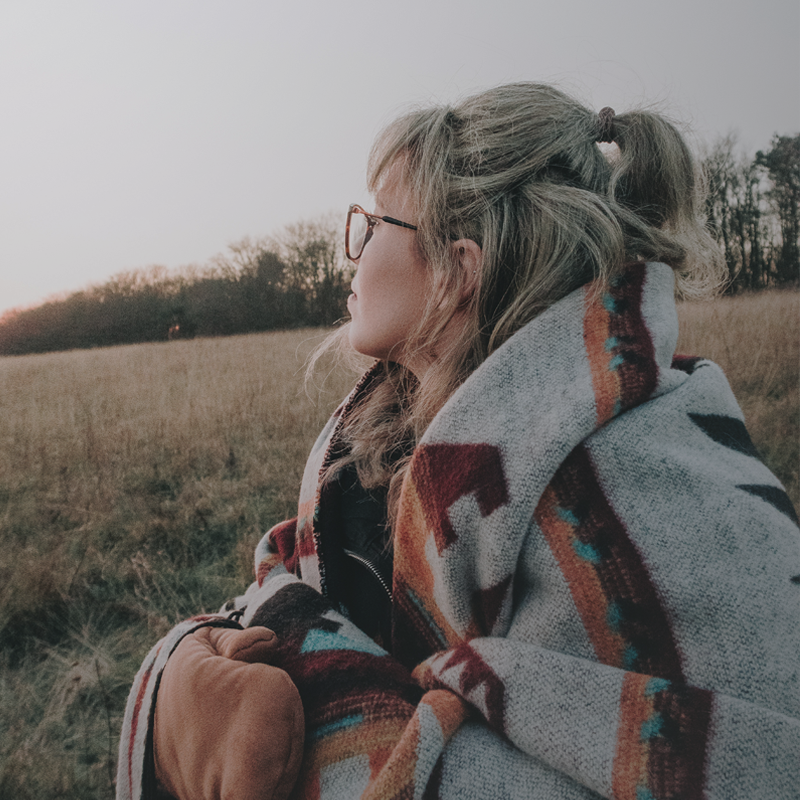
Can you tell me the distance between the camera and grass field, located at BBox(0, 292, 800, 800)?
1.63 meters

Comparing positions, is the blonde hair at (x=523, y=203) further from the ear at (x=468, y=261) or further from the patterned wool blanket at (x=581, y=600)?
A: the patterned wool blanket at (x=581, y=600)

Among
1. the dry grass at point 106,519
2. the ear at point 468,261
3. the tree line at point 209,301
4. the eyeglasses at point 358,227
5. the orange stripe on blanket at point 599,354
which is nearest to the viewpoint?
the orange stripe on blanket at point 599,354

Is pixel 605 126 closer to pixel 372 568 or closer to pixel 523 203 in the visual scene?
pixel 523 203

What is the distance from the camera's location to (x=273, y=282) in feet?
9.16

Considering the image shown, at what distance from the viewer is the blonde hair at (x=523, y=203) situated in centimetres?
97

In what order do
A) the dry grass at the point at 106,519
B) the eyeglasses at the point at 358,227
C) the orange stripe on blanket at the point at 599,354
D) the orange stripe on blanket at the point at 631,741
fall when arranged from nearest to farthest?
the orange stripe on blanket at the point at 631,741 < the orange stripe on blanket at the point at 599,354 < the eyeglasses at the point at 358,227 < the dry grass at the point at 106,519

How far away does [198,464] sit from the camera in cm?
248

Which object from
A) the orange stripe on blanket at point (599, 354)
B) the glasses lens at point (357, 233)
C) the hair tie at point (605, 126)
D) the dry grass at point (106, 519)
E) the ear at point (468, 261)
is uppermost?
the hair tie at point (605, 126)

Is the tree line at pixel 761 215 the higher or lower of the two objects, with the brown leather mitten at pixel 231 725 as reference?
higher

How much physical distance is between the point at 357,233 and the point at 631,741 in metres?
1.06

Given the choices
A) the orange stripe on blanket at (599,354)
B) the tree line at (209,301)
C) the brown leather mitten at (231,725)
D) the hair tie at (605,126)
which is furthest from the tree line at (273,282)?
the brown leather mitten at (231,725)

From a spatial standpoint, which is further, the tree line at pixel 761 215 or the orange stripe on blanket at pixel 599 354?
the tree line at pixel 761 215

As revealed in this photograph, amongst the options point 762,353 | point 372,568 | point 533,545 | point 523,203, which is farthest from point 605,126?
point 762,353

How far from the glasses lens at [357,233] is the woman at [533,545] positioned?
1.0 inches
